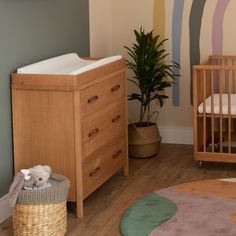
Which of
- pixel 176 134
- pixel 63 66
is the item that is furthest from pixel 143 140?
pixel 63 66

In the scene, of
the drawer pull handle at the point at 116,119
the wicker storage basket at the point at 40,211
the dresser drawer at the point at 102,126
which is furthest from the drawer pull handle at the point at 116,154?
the wicker storage basket at the point at 40,211

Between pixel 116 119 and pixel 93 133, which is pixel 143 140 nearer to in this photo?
pixel 116 119

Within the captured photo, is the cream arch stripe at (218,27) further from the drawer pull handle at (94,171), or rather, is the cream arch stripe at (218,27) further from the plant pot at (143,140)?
the drawer pull handle at (94,171)

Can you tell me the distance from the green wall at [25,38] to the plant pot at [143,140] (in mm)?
836

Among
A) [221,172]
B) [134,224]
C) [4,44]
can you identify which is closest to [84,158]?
[134,224]

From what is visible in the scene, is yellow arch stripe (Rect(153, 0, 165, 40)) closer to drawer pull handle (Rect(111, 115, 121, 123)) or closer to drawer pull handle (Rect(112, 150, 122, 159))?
drawer pull handle (Rect(111, 115, 121, 123))

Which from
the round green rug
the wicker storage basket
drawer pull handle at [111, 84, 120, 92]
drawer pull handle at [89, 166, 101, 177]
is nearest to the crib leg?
the round green rug

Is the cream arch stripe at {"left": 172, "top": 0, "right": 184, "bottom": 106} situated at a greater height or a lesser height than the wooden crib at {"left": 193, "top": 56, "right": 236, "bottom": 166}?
greater

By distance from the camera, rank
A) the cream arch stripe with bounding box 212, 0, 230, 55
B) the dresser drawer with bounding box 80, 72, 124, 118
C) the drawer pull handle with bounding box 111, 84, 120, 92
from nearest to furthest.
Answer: the dresser drawer with bounding box 80, 72, 124, 118, the drawer pull handle with bounding box 111, 84, 120, 92, the cream arch stripe with bounding box 212, 0, 230, 55

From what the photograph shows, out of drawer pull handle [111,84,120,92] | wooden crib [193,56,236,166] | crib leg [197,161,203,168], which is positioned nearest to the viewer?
drawer pull handle [111,84,120,92]

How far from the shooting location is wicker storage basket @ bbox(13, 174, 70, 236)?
323 cm

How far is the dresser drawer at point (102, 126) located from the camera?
3.72m

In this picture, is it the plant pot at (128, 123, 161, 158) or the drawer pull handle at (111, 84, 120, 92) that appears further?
the plant pot at (128, 123, 161, 158)

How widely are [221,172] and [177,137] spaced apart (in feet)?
3.02
